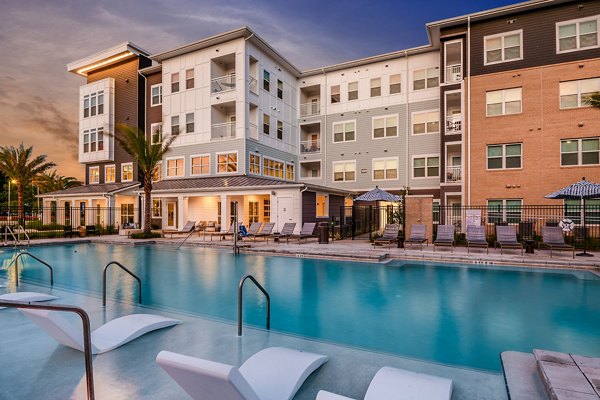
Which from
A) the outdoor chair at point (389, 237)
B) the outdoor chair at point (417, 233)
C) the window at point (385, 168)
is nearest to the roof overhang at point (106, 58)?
the window at point (385, 168)

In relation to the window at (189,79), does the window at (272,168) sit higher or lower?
lower

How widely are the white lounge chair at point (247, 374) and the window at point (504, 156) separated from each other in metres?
20.2

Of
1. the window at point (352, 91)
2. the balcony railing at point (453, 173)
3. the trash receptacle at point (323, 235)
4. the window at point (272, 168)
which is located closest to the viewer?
the trash receptacle at point (323, 235)

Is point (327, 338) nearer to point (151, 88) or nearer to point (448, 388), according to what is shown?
point (448, 388)

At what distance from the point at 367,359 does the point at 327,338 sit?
156 cm

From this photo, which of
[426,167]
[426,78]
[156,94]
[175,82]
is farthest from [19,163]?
[426,78]

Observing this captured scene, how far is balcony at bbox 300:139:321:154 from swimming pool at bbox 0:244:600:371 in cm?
1809

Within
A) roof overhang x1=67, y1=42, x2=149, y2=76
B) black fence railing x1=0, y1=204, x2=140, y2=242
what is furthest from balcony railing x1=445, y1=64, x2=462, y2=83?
black fence railing x1=0, y1=204, x2=140, y2=242

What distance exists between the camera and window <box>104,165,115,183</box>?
101 feet

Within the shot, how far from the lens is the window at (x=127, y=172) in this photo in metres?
29.7

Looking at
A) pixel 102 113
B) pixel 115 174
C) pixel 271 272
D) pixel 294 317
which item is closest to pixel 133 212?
pixel 115 174

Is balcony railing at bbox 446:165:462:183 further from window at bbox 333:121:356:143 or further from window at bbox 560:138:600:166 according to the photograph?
window at bbox 333:121:356:143

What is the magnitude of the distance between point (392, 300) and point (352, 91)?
76.7ft

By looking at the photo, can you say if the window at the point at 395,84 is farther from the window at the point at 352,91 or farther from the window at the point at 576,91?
the window at the point at 576,91
